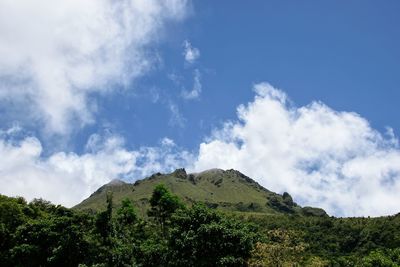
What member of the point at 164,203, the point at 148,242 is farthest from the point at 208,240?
the point at 164,203

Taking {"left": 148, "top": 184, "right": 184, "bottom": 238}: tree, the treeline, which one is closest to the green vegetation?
the treeline

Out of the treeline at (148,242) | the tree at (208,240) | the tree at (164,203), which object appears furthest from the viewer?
the tree at (164,203)

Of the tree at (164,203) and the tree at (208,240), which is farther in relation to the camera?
the tree at (164,203)

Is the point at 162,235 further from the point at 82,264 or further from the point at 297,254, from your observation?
the point at 297,254

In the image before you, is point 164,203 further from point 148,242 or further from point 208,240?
point 208,240

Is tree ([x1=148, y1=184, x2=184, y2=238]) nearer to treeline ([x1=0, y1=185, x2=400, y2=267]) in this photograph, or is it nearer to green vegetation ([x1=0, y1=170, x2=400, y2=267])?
green vegetation ([x1=0, y1=170, x2=400, y2=267])

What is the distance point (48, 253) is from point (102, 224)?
5.82m

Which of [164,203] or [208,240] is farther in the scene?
[164,203]

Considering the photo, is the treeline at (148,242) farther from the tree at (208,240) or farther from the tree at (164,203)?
the tree at (164,203)

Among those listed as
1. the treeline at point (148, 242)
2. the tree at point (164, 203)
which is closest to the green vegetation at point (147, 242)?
the treeline at point (148, 242)

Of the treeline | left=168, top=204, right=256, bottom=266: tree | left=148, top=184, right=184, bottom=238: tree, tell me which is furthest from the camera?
left=148, top=184, right=184, bottom=238: tree

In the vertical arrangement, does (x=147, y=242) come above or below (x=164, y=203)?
below

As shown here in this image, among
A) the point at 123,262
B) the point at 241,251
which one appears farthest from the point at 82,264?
the point at 241,251

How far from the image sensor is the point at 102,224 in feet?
174
